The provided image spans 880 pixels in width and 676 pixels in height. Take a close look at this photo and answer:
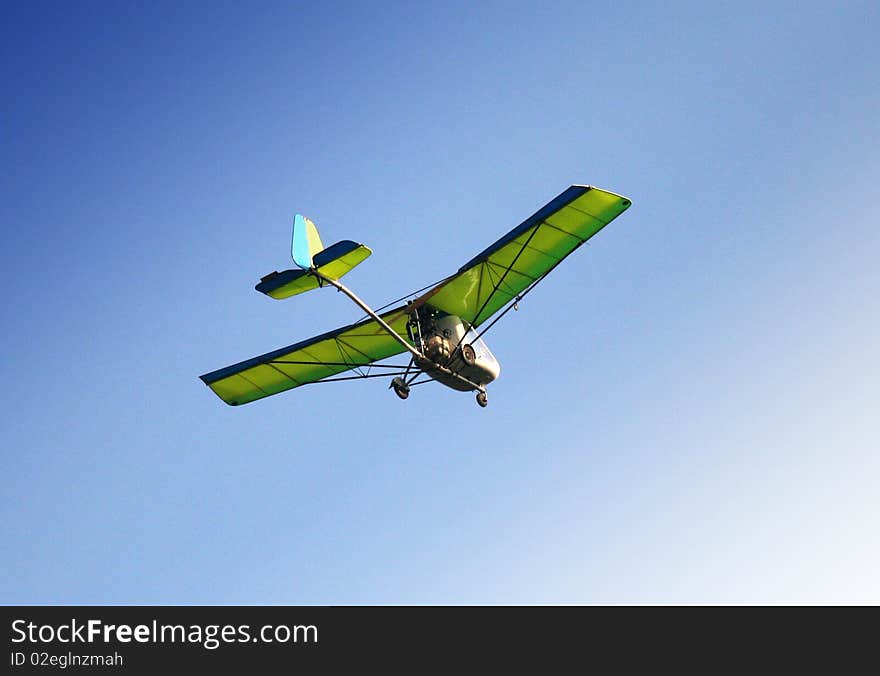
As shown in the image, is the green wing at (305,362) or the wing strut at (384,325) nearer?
the wing strut at (384,325)

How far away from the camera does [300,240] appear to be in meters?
19.7

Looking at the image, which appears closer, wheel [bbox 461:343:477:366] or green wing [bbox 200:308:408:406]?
wheel [bbox 461:343:477:366]

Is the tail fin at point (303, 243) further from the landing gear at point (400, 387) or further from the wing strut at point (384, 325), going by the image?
the landing gear at point (400, 387)

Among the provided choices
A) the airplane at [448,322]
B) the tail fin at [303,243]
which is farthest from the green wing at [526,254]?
the tail fin at [303,243]

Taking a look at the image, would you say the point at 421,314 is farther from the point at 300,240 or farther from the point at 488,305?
the point at 300,240

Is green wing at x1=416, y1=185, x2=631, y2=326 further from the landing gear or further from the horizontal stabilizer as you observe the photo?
the horizontal stabilizer

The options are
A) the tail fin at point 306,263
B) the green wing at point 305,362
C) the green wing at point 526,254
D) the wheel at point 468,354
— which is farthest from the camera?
the green wing at point 305,362

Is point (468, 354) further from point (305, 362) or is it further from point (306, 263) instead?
point (306, 263)

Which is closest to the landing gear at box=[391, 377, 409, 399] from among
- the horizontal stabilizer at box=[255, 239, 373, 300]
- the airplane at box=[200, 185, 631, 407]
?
the airplane at box=[200, 185, 631, 407]

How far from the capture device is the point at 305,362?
1035 inches

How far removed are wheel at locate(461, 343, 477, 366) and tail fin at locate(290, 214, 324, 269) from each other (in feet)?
17.2

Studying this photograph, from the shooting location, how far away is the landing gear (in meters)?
23.1

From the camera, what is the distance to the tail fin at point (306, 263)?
19.4 meters
